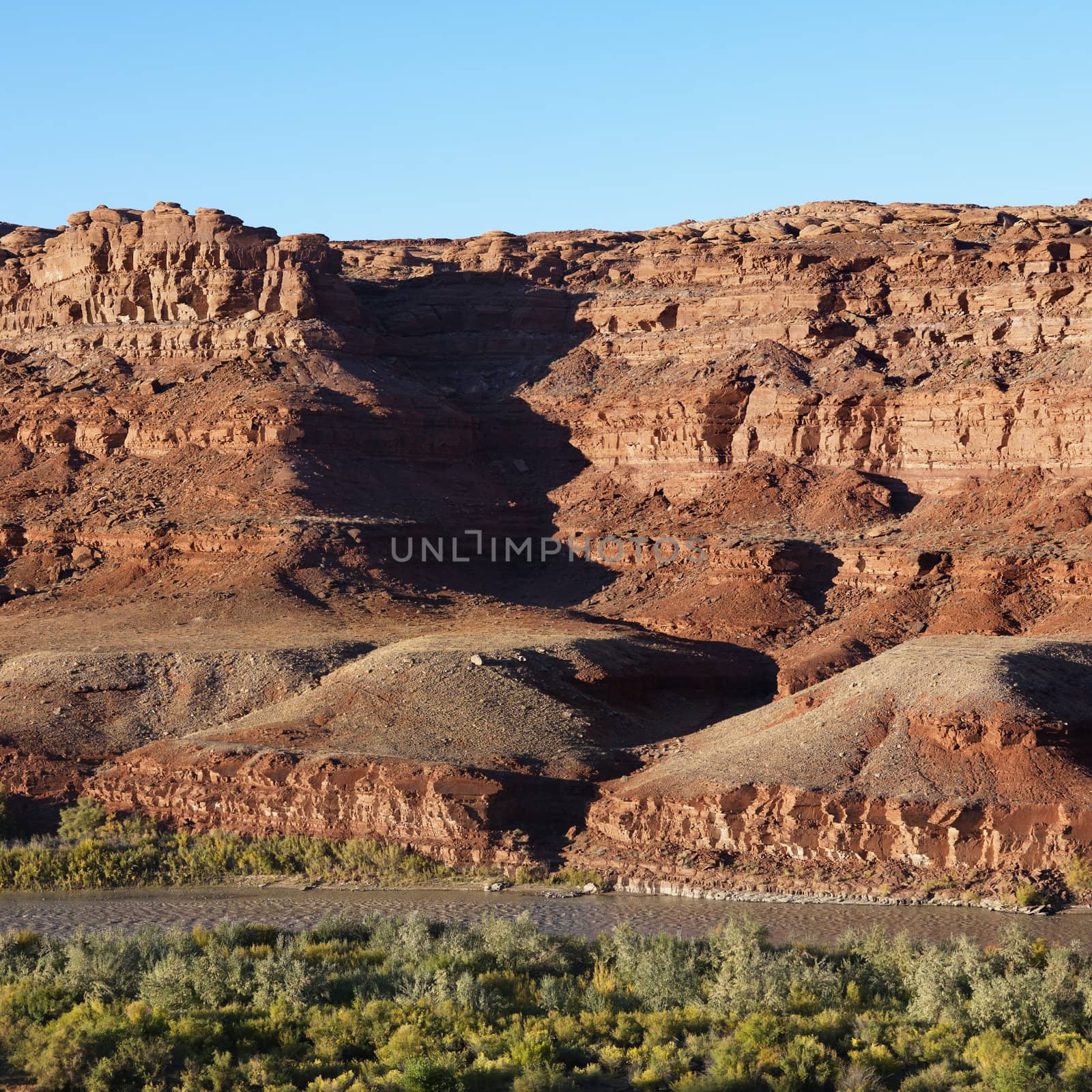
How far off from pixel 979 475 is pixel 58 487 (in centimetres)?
3347

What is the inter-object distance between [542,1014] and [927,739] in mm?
14998

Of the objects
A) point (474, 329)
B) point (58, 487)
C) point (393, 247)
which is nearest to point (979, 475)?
point (474, 329)

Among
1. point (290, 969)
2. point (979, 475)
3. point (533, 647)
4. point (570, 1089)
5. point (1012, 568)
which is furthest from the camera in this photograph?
point (979, 475)

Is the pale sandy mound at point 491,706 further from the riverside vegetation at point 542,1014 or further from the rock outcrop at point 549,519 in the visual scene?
the riverside vegetation at point 542,1014

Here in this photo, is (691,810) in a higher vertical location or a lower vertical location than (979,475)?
lower

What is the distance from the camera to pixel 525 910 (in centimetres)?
3222

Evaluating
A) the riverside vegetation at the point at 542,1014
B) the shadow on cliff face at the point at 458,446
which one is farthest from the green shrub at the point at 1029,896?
the shadow on cliff face at the point at 458,446

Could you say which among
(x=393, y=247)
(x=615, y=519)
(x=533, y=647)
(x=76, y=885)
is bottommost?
(x=76, y=885)

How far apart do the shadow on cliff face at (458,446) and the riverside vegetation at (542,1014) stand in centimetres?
3145

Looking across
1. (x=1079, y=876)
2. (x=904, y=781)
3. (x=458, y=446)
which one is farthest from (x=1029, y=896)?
(x=458, y=446)

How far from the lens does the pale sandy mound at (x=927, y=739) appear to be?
113ft

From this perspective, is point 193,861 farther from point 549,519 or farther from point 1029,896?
point 549,519

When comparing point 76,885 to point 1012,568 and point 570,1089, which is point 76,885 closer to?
point 570,1089

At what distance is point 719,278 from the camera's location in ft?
233
